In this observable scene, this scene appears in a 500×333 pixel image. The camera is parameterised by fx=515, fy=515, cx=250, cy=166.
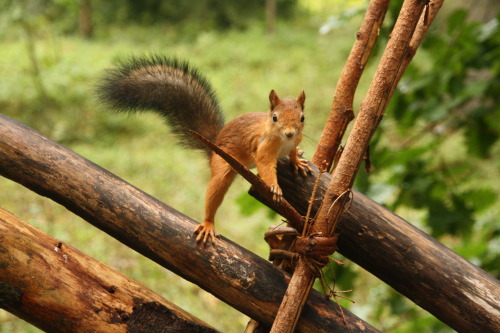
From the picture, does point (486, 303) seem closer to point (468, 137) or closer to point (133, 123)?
point (468, 137)

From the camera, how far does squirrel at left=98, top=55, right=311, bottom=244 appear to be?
1381 mm

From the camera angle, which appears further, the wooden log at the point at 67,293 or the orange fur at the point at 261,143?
the orange fur at the point at 261,143

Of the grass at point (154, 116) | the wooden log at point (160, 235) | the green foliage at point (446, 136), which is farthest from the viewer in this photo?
the grass at point (154, 116)

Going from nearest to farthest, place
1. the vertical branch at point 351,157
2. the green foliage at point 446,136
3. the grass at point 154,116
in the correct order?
1. the vertical branch at point 351,157
2. the green foliage at point 446,136
3. the grass at point 154,116

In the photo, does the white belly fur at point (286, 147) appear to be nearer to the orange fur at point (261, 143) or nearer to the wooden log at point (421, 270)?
the orange fur at point (261, 143)

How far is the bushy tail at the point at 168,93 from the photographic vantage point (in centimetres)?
140

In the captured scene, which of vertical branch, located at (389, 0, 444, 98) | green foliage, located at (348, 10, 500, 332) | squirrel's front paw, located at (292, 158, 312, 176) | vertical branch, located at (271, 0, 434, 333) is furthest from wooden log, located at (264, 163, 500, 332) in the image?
green foliage, located at (348, 10, 500, 332)

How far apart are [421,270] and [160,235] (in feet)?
2.11

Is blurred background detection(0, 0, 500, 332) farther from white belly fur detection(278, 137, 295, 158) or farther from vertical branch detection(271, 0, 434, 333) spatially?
vertical branch detection(271, 0, 434, 333)

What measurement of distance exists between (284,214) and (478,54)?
5.15ft

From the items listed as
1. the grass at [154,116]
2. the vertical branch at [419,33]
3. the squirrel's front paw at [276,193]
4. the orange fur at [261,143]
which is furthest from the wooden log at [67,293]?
the vertical branch at [419,33]

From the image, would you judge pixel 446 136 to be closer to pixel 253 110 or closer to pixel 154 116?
pixel 154 116

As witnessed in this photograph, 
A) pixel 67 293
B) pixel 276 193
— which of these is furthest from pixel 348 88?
pixel 67 293

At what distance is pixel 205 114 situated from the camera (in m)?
1.57
